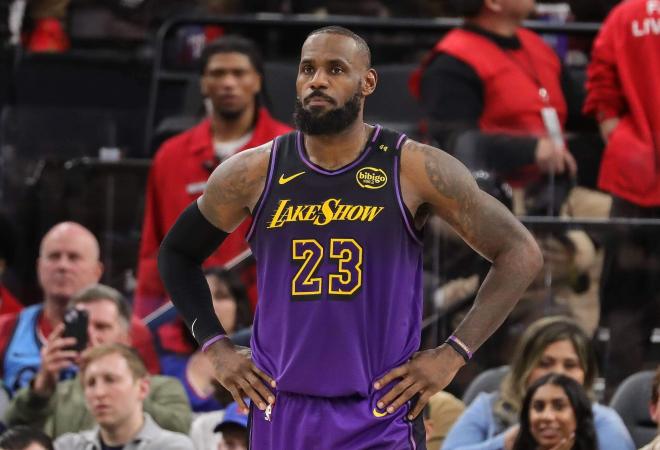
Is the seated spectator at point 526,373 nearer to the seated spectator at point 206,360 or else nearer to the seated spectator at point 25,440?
the seated spectator at point 206,360

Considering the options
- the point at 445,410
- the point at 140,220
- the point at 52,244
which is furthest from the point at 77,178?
the point at 445,410

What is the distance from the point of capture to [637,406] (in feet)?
24.7

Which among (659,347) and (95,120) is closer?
(659,347)

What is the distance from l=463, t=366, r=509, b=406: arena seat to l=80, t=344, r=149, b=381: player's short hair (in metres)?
1.52

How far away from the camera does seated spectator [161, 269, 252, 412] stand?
8.37m

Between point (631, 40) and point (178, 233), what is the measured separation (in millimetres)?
3924

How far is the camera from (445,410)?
25.5 ft

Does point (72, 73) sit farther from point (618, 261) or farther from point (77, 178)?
point (618, 261)

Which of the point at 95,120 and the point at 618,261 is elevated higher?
the point at 95,120

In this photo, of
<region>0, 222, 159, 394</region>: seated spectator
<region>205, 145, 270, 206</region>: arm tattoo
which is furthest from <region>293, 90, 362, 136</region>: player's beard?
<region>0, 222, 159, 394</region>: seated spectator

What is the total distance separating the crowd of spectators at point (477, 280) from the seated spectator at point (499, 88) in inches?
0.4

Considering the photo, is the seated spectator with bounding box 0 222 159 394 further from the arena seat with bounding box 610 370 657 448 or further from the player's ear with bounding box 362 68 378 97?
the player's ear with bounding box 362 68 378 97

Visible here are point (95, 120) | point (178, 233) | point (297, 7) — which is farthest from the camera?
point (297, 7)

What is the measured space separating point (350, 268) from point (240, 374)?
525 mm
